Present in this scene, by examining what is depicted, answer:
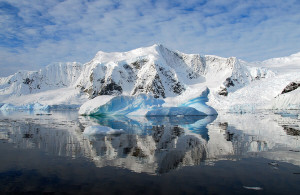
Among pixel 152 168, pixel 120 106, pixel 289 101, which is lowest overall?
pixel 152 168

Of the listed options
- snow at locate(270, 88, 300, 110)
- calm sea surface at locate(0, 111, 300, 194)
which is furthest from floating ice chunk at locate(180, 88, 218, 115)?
calm sea surface at locate(0, 111, 300, 194)

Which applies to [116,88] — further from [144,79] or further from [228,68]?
[228,68]

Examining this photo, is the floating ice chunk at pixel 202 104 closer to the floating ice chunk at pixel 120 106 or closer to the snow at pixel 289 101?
the floating ice chunk at pixel 120 106

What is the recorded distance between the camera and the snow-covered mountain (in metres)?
124

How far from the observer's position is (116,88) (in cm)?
13575

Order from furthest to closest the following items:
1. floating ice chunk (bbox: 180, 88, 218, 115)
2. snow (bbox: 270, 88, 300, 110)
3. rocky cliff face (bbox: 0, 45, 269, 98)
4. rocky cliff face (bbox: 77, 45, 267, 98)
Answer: rocky cliff face (bbox: 0, 45, 269, 98)
rocky cliff face (bbox: 77, 45, 267, 98)
snow (bbox: 270, 88, 300, 110)
floating ice chunk (bbox: 180, 88, 218, 115)

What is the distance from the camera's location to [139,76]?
139 m

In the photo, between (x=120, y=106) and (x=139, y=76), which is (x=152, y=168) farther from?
(x=139, y=76)

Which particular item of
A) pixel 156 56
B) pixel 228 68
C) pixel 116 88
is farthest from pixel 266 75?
pixel 116 88

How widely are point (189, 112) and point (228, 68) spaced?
365ft

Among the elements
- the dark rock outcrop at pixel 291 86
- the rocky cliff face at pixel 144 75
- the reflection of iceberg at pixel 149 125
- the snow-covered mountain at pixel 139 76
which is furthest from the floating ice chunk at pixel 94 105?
the rocky cliff face at pixel 144 75

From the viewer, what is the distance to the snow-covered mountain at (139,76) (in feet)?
408

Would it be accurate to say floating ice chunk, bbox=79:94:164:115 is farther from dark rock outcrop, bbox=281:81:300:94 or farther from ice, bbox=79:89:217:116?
dark rock outcrop, bbox=281:81:300:94

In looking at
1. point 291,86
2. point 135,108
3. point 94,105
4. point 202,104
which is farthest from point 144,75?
point 94,105
